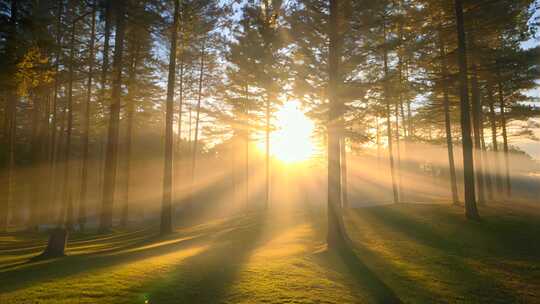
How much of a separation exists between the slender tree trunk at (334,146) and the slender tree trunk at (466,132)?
6.43 metres

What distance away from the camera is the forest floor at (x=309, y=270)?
232 inches

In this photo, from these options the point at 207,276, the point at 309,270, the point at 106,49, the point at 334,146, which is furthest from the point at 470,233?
the point at 106,49

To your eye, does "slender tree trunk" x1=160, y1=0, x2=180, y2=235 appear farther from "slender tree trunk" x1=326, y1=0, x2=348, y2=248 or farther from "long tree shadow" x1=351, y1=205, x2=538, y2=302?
"long tree shadow" x1=351, y1=205, x2=538, y2=302

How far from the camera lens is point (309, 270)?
7.66 metres

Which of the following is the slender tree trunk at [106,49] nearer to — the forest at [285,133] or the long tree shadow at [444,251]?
the forest at [285,133]

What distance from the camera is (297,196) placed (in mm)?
43469

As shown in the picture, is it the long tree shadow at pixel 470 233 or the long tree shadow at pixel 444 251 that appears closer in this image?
the long tree shadow at pixel 444 251

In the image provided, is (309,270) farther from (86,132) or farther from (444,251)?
(86,132)

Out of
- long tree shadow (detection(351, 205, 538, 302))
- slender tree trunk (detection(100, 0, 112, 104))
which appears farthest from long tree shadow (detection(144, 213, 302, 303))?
slender tree trunk (detection(100, 0, 112, 104))

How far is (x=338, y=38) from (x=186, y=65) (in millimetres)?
16686

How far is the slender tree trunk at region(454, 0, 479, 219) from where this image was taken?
1284 centimetres

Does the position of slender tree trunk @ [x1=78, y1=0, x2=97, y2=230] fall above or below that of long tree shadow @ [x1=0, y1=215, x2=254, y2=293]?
above

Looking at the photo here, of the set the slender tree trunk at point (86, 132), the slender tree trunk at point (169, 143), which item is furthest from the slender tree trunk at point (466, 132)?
the slender tree trunk at point (86, 132)

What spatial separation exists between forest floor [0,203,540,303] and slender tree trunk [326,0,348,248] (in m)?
0.74
